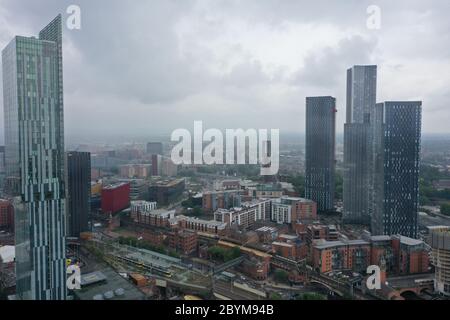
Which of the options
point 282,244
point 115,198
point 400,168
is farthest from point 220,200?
point 400,168

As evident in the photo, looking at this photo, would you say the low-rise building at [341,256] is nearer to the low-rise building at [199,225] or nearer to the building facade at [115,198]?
the low-rise building at [199,225]

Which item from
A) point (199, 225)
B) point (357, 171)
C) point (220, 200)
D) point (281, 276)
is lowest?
point (281, 276)

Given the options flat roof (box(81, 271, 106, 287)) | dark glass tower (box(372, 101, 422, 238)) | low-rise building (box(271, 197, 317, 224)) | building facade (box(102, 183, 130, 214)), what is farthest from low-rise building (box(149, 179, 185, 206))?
dark glass tower (box(372, 101, 422, 238))

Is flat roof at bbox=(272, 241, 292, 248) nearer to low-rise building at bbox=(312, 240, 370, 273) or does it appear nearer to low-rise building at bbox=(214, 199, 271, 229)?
low-rise building at bbox=(312, 240, 370, 273)

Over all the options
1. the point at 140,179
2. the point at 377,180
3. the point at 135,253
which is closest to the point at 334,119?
the point at 377,180

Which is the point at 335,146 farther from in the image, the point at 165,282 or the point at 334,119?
the point at 165,282

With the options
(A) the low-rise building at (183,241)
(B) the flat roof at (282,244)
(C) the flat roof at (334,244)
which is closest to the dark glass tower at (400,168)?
(C) the flat roof at (334,244)

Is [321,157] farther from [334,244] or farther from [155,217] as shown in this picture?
[155,217]
